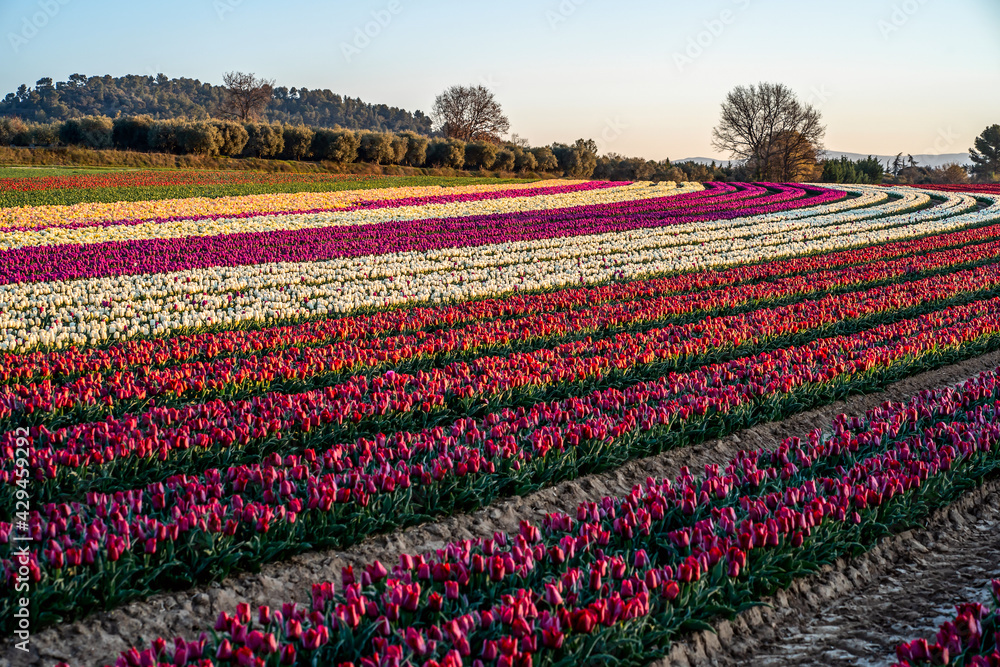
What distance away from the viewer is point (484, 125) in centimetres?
8781

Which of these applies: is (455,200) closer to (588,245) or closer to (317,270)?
(588,245)

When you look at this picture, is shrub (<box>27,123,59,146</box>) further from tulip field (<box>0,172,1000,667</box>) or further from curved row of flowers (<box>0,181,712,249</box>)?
tulip field (<box>0,172,1000,667</box>)

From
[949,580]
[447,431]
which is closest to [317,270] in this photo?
[447,431]

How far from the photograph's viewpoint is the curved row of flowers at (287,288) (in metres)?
10.4

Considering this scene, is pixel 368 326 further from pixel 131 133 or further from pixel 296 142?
pixel 131 133

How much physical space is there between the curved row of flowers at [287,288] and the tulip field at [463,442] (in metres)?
0.09

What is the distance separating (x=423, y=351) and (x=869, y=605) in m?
5.63

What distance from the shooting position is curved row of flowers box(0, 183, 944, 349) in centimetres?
1036

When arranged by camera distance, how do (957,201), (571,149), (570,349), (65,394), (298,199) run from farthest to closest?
Result: (571,149)
(957,201)
(298,199)
(570,349)
(65,394)

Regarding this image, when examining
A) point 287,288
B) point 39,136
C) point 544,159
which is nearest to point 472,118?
point 544,159

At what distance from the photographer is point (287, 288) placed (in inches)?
537

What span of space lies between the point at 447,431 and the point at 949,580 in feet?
12.2

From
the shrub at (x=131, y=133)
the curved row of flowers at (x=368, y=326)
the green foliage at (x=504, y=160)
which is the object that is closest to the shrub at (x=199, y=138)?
the shrub at (x=131, y=133)

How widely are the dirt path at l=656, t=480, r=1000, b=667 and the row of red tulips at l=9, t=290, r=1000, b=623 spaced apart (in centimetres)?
192
